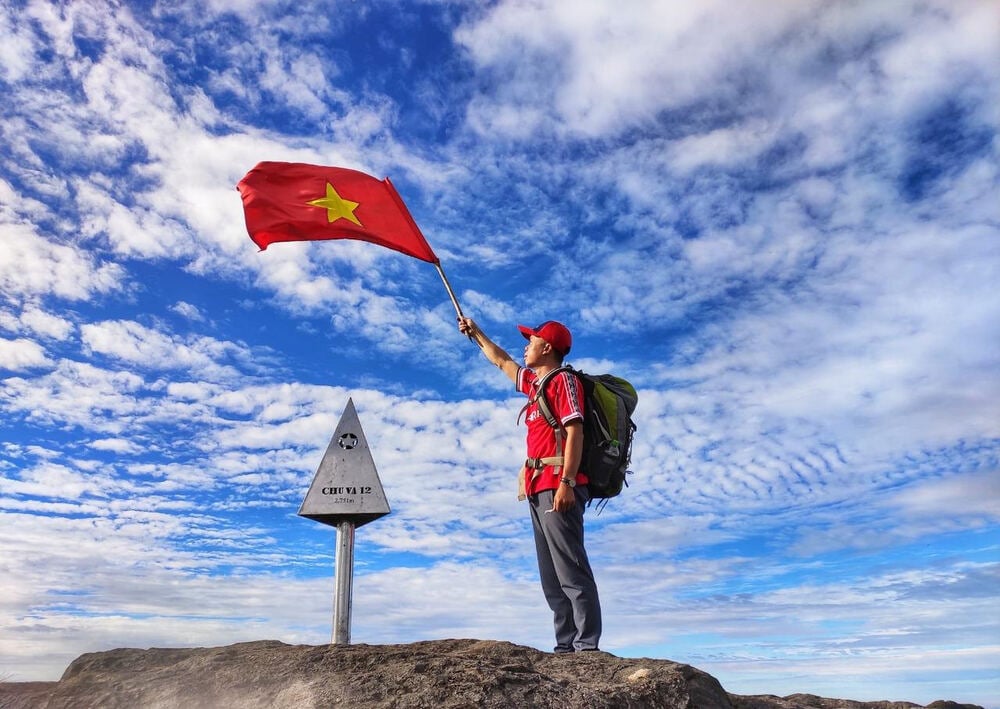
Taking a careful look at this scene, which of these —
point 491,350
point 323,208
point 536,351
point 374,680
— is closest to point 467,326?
point 491,350

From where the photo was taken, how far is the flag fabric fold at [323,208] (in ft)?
23.7

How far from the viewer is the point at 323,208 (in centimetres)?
744

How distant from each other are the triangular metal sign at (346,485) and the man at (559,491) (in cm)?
136

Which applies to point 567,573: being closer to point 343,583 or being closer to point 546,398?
point 546,398

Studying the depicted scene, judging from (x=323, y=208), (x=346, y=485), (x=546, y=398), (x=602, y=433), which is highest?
(x=323, y=208)

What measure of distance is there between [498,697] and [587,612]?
60.3 inches

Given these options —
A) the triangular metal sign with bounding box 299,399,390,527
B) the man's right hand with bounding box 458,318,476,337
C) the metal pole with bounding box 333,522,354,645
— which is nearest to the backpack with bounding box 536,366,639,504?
the man's right hand with bounding box 458,318,476,337

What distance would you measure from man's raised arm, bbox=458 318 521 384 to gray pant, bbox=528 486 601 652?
116cm

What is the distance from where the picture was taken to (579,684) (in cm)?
413

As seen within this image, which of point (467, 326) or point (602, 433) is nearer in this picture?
point (602, 433)

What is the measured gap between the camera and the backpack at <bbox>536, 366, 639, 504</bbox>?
563 cm

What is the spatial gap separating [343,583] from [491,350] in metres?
2.30

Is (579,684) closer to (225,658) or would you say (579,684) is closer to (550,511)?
(550,511)

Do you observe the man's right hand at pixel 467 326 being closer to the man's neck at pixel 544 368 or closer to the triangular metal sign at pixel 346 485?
the man's neck at pixel 544 368
